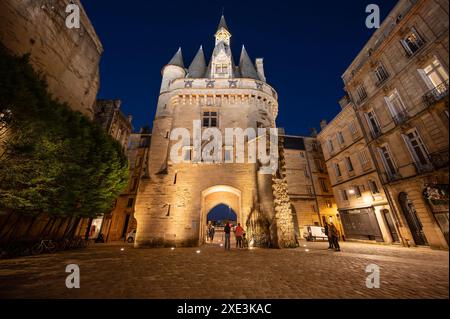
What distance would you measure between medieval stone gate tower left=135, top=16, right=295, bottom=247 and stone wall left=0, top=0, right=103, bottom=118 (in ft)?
21.7

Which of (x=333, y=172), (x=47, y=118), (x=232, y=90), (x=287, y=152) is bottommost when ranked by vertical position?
(x=47, y=118)

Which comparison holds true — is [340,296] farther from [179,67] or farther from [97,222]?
[97,222]

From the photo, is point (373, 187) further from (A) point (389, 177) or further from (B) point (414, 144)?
(B) point (414, 144)

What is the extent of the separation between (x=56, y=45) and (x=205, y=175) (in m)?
14.7

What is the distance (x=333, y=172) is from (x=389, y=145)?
869 centimetres

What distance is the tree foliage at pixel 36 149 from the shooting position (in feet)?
24.3

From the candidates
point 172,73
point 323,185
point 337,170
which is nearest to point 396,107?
point 337,170

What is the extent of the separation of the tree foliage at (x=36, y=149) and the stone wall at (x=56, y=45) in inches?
122

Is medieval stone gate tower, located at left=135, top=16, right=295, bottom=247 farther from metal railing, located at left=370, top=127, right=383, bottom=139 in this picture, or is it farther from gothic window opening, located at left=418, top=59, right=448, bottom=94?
gothic window opening, located at left=418, top=59, right=448, bottom=94

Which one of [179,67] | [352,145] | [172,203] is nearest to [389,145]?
[352,145]

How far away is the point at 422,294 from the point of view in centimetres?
325

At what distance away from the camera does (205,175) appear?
47.9ft

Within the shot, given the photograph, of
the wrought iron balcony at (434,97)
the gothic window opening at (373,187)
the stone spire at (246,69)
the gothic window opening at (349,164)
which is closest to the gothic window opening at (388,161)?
the gothic window opening at (373,187)

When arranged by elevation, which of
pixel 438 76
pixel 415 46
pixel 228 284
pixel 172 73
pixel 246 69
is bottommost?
pixel 228 284
